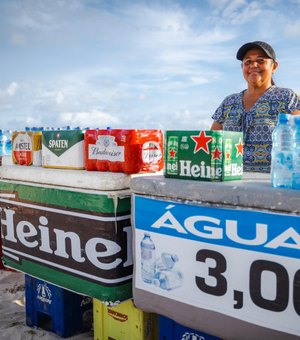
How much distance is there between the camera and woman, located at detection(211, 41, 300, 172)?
3113mm

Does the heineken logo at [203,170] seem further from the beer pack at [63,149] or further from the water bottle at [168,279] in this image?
the beer pack at [63,149]

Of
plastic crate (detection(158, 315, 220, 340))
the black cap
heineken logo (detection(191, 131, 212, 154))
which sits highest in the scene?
the black cap

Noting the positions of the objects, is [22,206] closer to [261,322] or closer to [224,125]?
[224,125]

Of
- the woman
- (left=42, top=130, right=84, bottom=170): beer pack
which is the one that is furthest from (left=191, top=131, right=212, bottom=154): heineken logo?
the woman

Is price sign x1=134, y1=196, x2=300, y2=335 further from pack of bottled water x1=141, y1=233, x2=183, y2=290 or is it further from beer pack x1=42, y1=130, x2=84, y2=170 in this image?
beer pack x1=42, y1=130, x2=84, y2=170

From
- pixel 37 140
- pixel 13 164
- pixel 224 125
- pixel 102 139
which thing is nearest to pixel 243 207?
pixel 102 139

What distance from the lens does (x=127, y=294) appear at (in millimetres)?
2674

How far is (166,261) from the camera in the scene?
7.59 ft

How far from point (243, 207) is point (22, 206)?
188cm

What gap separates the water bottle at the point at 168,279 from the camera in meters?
2.28

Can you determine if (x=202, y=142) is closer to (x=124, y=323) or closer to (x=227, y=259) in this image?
(x=227, y=259)

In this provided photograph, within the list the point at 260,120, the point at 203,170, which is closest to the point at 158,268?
the point at 203,170

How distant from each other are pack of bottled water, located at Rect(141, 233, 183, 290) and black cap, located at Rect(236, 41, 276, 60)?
1.67 meters

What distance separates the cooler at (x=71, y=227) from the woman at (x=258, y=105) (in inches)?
44.9
